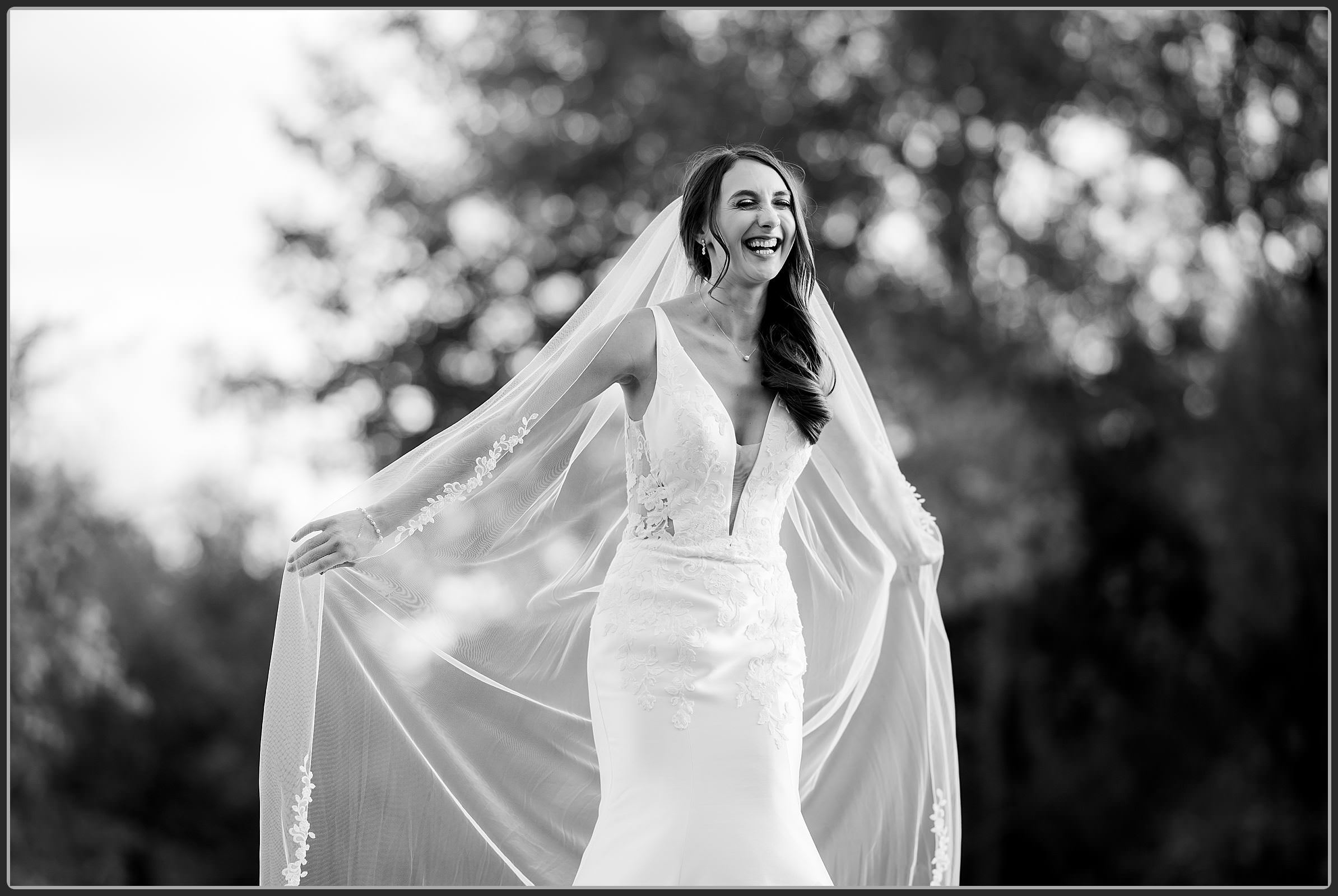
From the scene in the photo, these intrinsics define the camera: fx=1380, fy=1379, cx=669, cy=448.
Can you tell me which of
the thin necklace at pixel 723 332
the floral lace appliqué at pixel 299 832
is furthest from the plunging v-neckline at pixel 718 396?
the floral lace appliqué at pixel 299 832

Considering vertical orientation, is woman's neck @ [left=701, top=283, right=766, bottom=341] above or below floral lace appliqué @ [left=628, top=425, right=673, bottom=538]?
above

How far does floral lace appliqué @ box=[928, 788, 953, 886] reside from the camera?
477 centimetres

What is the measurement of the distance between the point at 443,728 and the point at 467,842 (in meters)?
0.36

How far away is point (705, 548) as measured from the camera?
380cm

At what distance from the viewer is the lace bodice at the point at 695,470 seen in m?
3.82

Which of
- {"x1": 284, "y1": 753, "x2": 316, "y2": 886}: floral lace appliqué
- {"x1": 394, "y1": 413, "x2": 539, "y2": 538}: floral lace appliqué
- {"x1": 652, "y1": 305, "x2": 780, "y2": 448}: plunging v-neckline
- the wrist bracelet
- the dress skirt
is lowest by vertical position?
{"x1": 284, "y1": 753, "x2": 316, "y2": 886}: floral lace appliqué

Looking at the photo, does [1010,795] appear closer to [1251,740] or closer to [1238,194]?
[1251,740]

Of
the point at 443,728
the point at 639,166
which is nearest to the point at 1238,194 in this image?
the point at 639,166

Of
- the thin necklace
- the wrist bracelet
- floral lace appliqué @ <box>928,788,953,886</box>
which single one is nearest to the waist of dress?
the thin necklace

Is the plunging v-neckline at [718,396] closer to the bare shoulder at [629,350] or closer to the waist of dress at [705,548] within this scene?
the bare shoulder at [629,350]

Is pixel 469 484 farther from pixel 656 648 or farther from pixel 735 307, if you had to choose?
pixel 735 307

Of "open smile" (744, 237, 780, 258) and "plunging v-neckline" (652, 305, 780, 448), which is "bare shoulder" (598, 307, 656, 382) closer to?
"plunging v-neckline" (652, 305, 780, 448)

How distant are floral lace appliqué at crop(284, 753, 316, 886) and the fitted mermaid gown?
0.84 meters

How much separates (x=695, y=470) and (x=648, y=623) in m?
0.44
